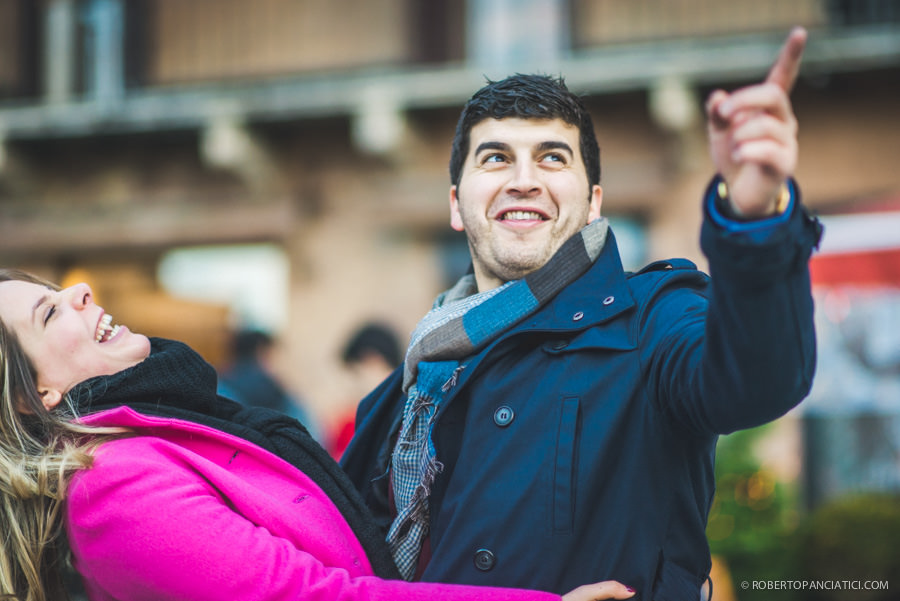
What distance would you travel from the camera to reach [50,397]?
204 cm

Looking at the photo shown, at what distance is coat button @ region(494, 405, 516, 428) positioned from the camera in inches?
70.7

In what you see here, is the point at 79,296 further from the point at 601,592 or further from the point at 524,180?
the point at 601,592

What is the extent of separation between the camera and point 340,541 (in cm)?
189

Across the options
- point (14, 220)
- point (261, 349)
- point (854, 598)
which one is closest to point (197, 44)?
point (14, 220)

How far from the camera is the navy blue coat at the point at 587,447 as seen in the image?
169cm

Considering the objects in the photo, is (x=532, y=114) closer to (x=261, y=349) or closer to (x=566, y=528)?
(x=566, y=528)

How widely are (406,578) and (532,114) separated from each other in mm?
1111

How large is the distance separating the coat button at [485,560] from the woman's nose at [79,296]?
115 centimetres

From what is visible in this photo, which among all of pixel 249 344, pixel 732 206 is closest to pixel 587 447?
pixel 732 206

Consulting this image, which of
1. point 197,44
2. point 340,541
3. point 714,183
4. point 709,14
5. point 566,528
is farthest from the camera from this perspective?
point 197,44

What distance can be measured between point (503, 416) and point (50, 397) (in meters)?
1.04

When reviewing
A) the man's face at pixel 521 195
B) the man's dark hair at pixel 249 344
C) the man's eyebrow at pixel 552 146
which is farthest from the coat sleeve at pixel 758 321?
the man's dark hair at pixel 249 344

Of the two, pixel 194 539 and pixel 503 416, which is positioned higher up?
pixel 503 416

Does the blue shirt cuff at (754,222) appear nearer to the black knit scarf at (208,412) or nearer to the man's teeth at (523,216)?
the man's teeth at (523,216)
